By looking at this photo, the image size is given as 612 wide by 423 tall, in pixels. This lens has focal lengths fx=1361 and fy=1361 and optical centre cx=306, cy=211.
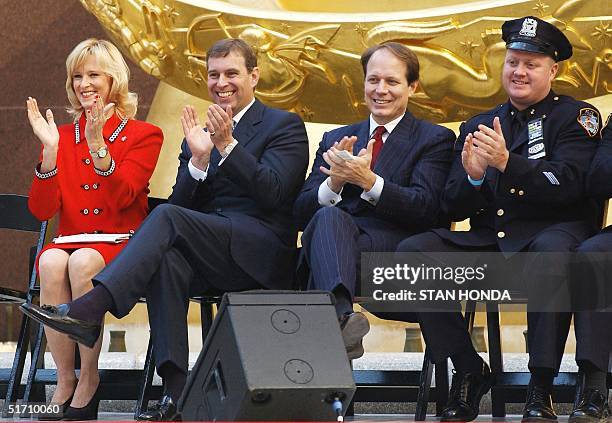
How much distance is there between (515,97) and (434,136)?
0.29 m

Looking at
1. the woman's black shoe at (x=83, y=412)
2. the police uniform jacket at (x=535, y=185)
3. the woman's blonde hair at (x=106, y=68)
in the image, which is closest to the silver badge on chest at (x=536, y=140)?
the police uniform jacket at (x=535, y=185)

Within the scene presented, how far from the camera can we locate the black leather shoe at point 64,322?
12.2ft

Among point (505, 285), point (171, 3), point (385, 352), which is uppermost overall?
point (171, 3)

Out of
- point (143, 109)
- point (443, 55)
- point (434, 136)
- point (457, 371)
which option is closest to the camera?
point (457, 371)

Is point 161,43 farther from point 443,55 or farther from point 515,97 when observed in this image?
point 515,97

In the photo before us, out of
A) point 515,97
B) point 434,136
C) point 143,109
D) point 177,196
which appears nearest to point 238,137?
point 177,196

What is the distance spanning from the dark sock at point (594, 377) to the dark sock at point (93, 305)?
1.33 m

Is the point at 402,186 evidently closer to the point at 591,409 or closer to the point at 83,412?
the point at 591,409

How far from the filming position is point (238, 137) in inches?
176

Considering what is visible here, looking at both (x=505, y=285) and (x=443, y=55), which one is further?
(x=443, y=55)

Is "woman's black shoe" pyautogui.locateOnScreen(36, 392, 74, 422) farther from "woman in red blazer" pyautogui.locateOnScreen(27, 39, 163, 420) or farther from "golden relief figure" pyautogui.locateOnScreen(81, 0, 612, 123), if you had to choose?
"golden relief figure" pyautogui.locateOnScreen(81, 0, 612, 123)

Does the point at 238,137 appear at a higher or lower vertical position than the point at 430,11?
lower

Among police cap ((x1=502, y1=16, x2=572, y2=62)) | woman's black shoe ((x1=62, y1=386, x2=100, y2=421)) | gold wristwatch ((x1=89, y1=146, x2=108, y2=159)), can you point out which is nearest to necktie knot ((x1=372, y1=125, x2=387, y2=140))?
police cap ((x1=502, y1=16, x2=572, y2=62))

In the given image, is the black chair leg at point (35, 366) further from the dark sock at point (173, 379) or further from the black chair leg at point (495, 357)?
the black chair leg at point (495, 357)
